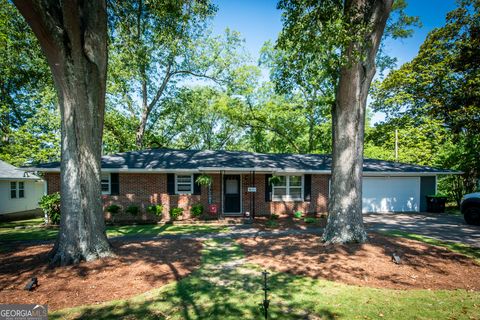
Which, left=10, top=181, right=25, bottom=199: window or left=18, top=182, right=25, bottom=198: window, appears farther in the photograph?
left=18, top=182, right=25, bottom=198: window

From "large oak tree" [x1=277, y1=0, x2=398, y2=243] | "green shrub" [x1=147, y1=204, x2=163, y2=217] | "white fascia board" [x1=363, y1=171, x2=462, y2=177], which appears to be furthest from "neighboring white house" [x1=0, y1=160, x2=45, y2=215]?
"white fascia board" [x1=363, y1=171, x2=462, y2=177]

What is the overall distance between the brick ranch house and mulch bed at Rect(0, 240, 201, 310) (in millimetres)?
6442

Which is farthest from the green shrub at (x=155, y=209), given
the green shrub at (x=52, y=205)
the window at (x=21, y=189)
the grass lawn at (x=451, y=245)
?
the window at (x=21, y=189)

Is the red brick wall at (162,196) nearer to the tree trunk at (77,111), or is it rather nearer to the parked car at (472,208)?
the tree trunk at (77,111)

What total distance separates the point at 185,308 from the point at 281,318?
1676mm

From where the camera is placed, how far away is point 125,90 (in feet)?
81.6

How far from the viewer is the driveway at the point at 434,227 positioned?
33.7 feet

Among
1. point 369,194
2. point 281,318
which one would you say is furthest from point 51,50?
point 369,194

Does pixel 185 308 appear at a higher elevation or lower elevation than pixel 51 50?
lower

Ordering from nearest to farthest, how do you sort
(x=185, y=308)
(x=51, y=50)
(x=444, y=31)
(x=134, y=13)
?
(x=185, y=308)
(x=51, y=50)
(x=134, y=13)
(x=444, y=31)

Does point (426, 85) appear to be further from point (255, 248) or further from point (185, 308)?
point (185, 308)

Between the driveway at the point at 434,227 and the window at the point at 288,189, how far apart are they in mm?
4195

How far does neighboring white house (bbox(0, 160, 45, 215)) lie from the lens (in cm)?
1848

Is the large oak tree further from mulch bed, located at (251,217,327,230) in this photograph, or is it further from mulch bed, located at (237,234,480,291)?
mulch bed, located at (251,217,327,230)
